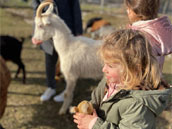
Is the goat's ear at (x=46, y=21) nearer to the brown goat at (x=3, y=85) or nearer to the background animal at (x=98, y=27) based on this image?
the brown goat at (x=3, y=85)

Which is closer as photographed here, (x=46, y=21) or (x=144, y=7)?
(x=144, y=7)

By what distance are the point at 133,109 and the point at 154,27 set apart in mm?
698

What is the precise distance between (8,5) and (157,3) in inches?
495

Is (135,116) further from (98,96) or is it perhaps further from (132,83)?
(98,96)

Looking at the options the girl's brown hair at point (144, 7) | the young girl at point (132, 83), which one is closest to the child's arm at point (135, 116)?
the young girl at point (132, 83)

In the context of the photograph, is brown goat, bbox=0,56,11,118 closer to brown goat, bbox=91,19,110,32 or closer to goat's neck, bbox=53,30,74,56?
goat's neck, bbox=53,30,74,56

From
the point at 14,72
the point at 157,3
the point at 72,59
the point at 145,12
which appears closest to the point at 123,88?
the point at 145,12

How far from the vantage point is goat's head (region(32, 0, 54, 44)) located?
8.39 ft

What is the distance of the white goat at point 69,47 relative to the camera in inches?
103

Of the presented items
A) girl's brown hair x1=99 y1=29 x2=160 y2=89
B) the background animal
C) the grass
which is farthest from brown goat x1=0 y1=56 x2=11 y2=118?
the background animal

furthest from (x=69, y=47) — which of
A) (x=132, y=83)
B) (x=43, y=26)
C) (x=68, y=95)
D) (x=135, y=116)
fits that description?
(x=135, y=116)

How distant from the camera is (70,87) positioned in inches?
114

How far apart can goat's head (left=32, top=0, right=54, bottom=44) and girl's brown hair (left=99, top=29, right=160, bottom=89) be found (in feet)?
5.54

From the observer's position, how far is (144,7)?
4.60 feet
